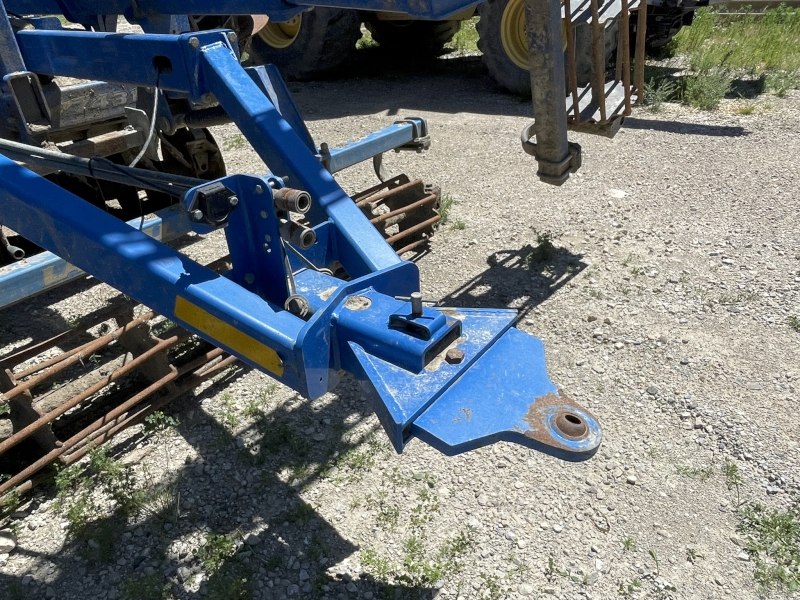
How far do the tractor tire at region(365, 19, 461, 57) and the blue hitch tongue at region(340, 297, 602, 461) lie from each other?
894 cm

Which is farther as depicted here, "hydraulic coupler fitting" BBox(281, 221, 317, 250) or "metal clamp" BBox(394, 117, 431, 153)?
"metal clamp" BBox(394, 117, 431, 153)

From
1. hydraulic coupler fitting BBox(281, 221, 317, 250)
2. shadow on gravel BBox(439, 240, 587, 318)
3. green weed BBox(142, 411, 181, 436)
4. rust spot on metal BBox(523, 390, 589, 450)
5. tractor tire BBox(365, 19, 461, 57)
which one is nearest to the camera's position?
rust spot on metal BBox(523, 390, 589, 450)

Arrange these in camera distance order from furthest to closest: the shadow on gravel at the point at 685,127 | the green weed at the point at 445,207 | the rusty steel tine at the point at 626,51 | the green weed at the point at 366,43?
1. the green weed at the point at 366,43
2. the shadow on gravel at the point at 685,127
3. the green weed at the point at 445,207
4. the rusty steel tine at the point at 626,51

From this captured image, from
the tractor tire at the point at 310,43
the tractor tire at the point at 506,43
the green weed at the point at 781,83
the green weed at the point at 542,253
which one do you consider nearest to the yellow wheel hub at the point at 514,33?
the tractor tire at the point at 506,43

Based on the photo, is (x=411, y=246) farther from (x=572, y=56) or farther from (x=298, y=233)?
(x=298, y=233)

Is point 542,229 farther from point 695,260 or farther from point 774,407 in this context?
point 774,407

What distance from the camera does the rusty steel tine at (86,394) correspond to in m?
2.67

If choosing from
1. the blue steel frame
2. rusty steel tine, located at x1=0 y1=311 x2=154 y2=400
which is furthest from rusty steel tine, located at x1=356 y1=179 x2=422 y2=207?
the blue steel frame

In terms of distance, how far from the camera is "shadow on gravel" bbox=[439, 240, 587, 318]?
13.0 ft

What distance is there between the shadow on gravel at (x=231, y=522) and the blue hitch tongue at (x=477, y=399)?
3.17 ft

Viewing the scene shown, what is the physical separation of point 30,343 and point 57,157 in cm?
153

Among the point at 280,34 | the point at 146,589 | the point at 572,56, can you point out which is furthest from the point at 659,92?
the point at 146,589

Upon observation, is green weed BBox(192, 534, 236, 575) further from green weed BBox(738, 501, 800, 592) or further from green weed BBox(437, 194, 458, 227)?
green weed BBox(437, 194, 458, 227)

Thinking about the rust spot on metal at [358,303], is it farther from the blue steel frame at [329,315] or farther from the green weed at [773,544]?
the green weed at [773,544]
